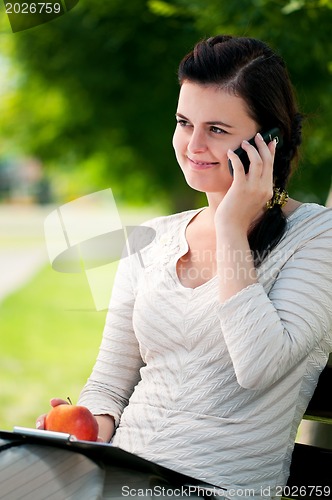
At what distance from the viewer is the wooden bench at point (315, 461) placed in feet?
7.25

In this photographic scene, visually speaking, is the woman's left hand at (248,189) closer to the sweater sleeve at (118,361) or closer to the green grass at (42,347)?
the sweater sleeve at (118,361)

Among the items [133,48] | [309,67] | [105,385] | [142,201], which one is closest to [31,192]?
[142,201]

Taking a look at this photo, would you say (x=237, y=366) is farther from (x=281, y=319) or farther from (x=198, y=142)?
(x=198, y=142)

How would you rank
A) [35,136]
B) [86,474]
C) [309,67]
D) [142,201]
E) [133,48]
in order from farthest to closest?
[142,201]
[35,136]
[133,48]
[309,67]
[86,474]

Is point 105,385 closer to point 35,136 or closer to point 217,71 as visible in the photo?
point 217,71

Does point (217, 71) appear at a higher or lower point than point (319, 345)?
higher

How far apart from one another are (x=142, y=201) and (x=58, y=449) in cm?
901

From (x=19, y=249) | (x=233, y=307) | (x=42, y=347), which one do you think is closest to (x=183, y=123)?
(x=233, y=307)

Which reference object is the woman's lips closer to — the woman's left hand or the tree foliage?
the woman's left hand

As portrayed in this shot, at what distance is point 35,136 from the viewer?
31.3 feet

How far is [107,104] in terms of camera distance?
26.1ft

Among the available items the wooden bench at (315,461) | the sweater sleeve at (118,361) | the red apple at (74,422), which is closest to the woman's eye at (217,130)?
the sweater sleeve at (118,361)

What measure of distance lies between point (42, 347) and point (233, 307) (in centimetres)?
789

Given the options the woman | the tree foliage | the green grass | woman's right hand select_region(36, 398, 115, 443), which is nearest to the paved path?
the green grass
